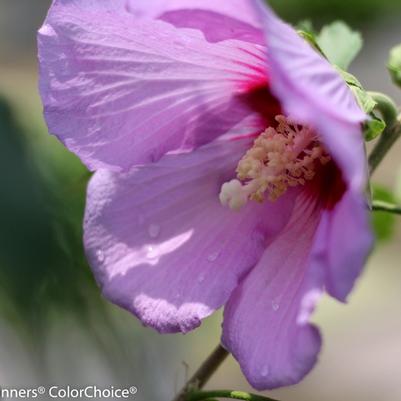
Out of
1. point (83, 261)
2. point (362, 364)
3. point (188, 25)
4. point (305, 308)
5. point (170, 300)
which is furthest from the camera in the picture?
point (362, 364)

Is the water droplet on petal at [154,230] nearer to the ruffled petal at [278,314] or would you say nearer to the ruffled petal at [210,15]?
the ruffled petal at [278,314]

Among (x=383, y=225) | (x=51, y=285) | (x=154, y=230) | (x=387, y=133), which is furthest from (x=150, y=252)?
(x=383, y=225)

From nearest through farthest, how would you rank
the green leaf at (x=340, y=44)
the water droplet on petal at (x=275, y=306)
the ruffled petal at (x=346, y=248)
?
the ruffled petal at (x=346, y=248)
the water droplet on petal at (x=275, y=306)
the green leaf at (x=340, y=44)

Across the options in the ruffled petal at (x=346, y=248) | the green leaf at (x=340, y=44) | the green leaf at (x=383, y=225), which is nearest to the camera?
the ruffled petal at (x=346, y=248)

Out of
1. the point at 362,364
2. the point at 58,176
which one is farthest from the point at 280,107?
the point at 362,364

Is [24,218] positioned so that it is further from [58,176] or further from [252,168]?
[252,168]

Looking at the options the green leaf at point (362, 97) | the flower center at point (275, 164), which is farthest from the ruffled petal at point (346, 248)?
the flower center at point (275, 164)

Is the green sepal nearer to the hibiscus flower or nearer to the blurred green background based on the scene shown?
the hibiscus flower

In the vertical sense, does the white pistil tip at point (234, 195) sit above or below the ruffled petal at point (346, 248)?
below
